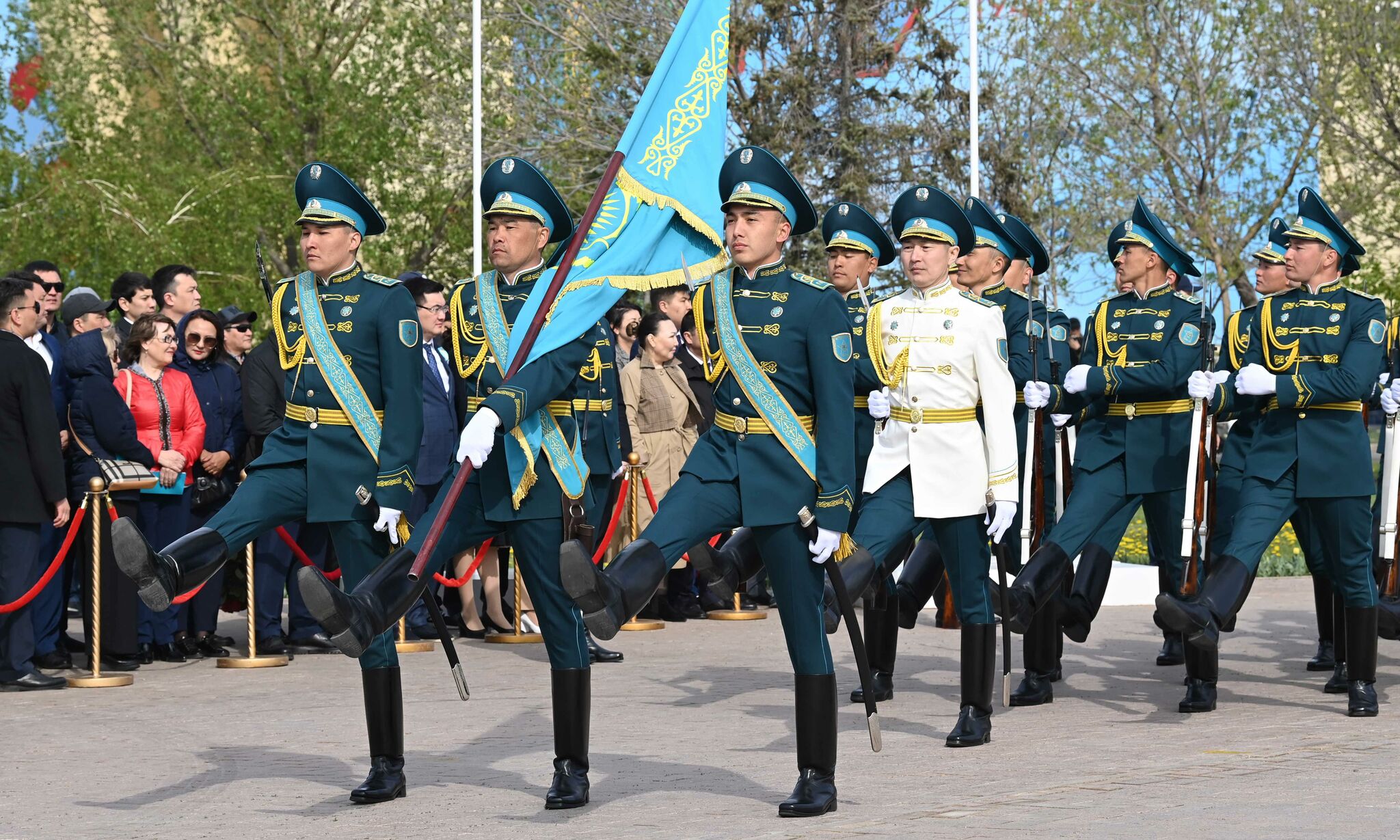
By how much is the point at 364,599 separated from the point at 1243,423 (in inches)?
187

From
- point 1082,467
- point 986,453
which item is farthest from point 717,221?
point 1082,467

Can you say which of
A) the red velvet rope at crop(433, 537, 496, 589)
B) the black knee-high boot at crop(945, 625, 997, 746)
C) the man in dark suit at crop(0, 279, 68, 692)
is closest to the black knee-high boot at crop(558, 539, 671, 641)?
the black knee-high boot at crop(945, 625, 997, 746)

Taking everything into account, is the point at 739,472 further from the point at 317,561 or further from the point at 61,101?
the point at 61,101

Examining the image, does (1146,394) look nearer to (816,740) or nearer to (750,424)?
(750,424)

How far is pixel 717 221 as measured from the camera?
25.0ft

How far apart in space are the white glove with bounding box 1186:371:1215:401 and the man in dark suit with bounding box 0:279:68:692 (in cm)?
599

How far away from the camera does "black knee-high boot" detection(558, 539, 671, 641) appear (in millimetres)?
6328

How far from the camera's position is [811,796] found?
6.84 m

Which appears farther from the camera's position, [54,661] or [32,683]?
[54,661]

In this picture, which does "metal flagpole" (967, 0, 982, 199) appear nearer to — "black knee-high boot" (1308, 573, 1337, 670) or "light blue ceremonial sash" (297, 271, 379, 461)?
"black knee-high boot" (1308, 573, 1337, 670)

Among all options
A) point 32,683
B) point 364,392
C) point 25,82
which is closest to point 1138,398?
point 364,392

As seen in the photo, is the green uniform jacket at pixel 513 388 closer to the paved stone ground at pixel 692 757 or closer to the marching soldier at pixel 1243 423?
the paved stone ground at pixel 692 757

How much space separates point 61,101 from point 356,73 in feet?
15.5

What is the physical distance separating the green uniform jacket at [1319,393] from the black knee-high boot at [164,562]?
4918mm
